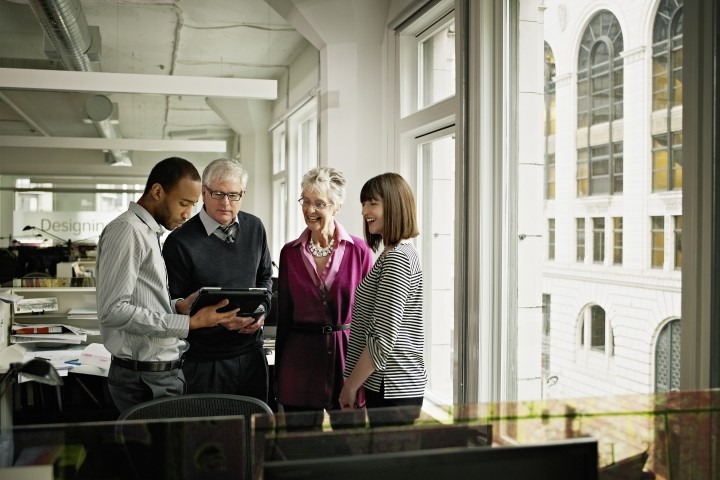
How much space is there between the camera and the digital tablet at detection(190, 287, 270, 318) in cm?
232

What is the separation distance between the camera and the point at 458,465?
2.52 ft

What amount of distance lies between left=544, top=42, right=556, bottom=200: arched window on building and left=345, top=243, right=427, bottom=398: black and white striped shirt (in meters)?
0.78

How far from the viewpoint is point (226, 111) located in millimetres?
4957

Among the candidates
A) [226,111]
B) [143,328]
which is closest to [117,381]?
[143,328]

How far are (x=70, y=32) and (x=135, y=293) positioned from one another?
109 inches

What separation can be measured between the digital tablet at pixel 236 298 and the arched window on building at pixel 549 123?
3.95ft

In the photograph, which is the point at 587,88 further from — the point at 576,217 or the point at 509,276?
the point at 509,276

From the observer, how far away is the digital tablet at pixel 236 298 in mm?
2324

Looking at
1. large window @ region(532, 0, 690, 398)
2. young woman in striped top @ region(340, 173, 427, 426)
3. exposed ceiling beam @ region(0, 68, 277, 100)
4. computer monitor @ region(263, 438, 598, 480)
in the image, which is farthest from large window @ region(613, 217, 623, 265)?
exposed ceiling beam @ region(0, 68, 277, 100)

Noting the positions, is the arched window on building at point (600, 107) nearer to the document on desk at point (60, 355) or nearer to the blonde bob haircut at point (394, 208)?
the blonde bob haircut at point (394, 208)

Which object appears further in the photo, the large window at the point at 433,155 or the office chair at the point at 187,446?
the large window at the point at 433,155

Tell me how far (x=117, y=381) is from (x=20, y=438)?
1.50m

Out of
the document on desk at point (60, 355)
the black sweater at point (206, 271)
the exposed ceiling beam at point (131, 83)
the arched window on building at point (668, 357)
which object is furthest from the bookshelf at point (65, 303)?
the arched window on building at point (668, 357)

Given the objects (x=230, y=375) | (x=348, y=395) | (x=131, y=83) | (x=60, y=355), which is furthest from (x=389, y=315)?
(x=131, y=83)
